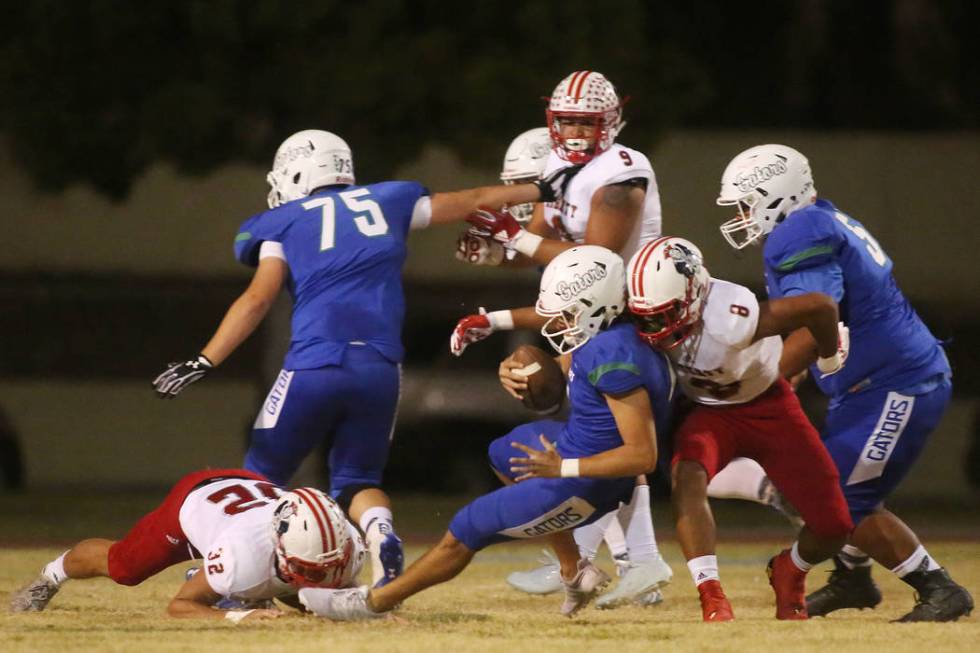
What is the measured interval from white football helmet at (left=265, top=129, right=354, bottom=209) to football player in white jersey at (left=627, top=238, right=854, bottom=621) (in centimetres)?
158

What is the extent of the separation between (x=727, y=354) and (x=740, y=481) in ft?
3.43

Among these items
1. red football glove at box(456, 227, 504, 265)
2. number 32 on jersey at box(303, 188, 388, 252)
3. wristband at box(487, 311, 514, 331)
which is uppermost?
number 32 on jersey at box(303, 188, 388, 252)

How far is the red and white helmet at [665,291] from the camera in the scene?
5.61 metres

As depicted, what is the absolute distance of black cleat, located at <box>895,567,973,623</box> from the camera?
605 cm

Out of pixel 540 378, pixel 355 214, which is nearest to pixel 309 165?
pixel 355 214

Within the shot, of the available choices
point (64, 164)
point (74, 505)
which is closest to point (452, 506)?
point (74, 505)

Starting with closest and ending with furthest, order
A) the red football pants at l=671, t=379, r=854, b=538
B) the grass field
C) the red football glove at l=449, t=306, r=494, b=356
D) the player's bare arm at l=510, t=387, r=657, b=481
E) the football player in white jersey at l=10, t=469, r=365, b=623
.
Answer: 1. the grass field
2. the player's bare arm at l=510, t=387, r=657, b=481
3. the football player in white jersey at l=10, t=469, r=365, b=623
4. the red football pants at l=671, t=379, r=854, b=538
5. the red football glove at l=449, t=306, r=494, b=356

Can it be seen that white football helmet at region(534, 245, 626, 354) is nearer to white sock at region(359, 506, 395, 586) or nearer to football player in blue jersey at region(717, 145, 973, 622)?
football player in blue jersey at region(717, 145, 973, 622)

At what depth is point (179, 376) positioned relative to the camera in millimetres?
6238

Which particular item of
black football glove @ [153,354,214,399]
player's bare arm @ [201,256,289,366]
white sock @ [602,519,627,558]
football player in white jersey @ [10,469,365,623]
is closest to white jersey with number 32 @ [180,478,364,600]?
football player in white jersey @ [10,469,365,623]

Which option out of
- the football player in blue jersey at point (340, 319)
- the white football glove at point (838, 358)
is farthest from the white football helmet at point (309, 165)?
the white football glove at point (838, 358)

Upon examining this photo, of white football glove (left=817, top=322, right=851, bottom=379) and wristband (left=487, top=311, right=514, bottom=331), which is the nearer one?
white football glove (left=817, top=322, right=851, bottom=379)

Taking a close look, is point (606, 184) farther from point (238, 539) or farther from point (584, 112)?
point (238, 539)

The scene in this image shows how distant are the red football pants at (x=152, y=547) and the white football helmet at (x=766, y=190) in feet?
6.95
